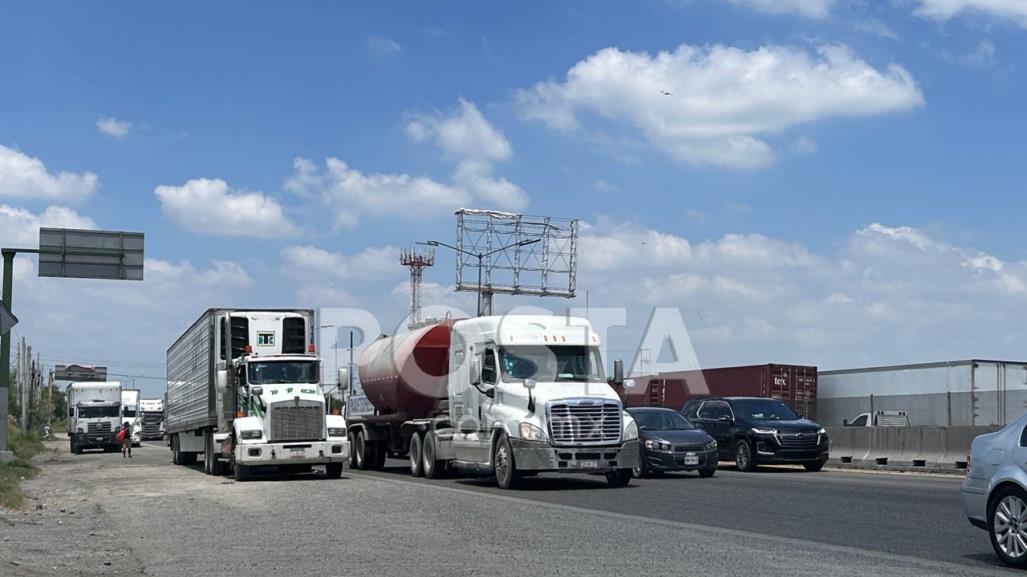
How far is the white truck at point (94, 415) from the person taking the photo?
194 ft

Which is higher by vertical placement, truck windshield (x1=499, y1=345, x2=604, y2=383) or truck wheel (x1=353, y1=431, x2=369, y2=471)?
truck windshield (x1=499, y1=345, x2=604, y2=383)

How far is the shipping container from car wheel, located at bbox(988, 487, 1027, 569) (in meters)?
30.0

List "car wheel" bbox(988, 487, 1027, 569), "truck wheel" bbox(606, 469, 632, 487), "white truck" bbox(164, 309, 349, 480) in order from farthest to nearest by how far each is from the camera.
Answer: "white truck" bbox(164, 309, 349, 480) → "truck wheel" bbox(606, 469, 632, 487) → "car wheel" bbox(988, 487, 1027, 569)

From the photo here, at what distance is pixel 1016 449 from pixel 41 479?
2545 cm

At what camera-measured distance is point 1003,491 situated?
11.1 metres

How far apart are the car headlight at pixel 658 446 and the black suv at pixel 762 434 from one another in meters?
4.25

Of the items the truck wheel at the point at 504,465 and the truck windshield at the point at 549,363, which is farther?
the truck windshield at the point at 549,363

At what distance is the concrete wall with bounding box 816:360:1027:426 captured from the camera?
32.2 meters

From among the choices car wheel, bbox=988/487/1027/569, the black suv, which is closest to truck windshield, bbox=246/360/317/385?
the black suv

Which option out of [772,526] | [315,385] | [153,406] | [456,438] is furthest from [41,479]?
[153,406]

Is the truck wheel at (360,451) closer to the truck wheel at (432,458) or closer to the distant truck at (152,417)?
the truck wheel at (432,458)

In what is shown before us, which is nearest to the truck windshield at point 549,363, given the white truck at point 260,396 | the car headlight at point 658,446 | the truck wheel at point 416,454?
the car headlight at point 658,446

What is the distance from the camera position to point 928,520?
49.8 ft

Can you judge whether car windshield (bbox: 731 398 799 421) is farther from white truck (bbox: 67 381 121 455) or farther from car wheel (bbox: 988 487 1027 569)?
white truck (bbox: 67 381 121 455)
